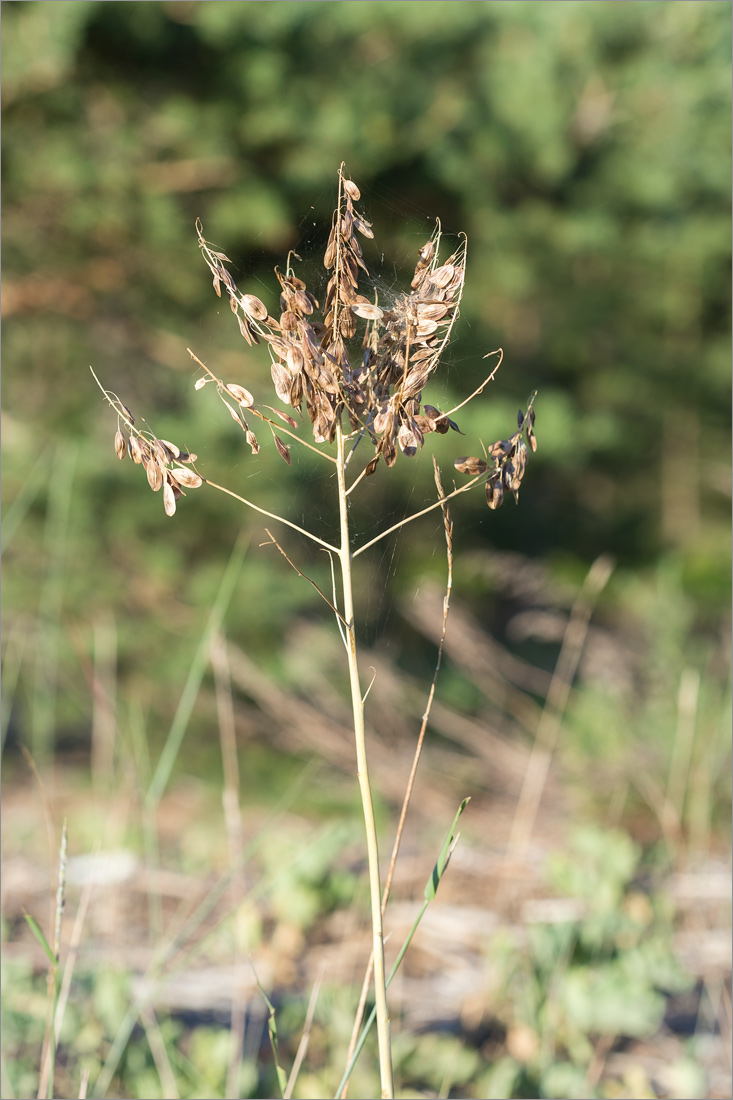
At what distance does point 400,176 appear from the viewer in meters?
2.99

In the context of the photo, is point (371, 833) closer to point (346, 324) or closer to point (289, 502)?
point (346, 324)

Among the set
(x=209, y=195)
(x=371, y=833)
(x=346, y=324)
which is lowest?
(x=371, y=833)

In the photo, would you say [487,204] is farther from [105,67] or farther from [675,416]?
[675,416]

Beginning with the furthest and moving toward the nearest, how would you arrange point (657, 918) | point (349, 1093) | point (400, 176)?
point (400, 176) → point (657, 918) → point (349, 1093)

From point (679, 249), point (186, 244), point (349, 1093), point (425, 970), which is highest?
point (679, 249)

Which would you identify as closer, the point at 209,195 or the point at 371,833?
the point at 371,833

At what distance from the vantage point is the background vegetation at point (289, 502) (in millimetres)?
1656

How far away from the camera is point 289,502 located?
160 centimetres

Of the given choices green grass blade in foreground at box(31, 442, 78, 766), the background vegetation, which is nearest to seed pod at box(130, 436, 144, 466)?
the background vegetation

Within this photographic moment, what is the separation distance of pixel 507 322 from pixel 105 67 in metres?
3.01

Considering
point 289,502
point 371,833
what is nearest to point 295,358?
point 371,833

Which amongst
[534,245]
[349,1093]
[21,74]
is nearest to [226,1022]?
[349,1093]

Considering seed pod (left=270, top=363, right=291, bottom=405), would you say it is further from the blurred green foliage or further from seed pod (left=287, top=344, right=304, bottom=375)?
the blurred green foliage

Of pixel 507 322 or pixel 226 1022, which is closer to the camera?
pixel 226 1022
